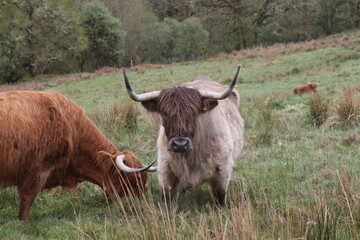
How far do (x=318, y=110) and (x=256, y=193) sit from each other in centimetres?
460

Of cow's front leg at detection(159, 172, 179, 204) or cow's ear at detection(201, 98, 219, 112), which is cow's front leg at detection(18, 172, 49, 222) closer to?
cow's front leg at detection(159, 172, 179, 204)

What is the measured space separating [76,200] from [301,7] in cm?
4172

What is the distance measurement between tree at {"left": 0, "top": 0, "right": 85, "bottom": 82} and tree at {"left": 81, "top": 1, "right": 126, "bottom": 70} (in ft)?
9.78

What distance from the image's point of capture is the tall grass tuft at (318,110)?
8.80 metres

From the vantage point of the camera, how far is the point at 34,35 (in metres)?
38.4

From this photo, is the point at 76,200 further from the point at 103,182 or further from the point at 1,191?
the point at 1,191

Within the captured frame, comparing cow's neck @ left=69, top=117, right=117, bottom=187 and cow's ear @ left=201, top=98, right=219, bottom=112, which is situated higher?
cow's ear @ left=201, top=98, right=219, bottom=112

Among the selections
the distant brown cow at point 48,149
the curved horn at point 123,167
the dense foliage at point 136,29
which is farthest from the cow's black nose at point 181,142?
the dense foliage at point 136,29

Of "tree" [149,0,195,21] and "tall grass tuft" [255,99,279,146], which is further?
"tree" [149,0,195,21]

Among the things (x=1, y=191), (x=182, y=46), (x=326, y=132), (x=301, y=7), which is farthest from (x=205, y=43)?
(x=1, y=191)

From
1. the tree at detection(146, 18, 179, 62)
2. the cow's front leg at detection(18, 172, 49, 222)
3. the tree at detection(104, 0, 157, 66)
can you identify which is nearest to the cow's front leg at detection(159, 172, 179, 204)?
the cow's front leg at detection(18, 172, 49, 222)

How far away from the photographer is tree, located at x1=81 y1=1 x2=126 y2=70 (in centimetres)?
4291

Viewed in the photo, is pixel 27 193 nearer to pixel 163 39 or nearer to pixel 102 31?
pixel 102 31

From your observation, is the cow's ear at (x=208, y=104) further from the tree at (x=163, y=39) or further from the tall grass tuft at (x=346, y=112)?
the tree at (x=163, y=39)
